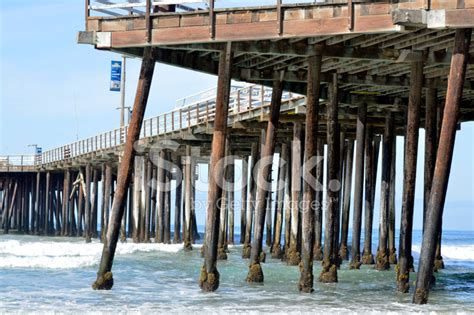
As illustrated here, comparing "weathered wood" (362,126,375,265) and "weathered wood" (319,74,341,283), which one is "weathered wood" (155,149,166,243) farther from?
"weathered wood" (319,74,341,283)

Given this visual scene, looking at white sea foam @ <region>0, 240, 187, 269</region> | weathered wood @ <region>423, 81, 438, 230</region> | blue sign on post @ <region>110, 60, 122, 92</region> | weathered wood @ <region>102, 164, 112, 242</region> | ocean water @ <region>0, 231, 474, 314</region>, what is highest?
blue sign on post @ <region>110, 60, 122, 92</region>

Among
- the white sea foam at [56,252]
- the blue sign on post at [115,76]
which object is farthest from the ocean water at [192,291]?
the blue sign on post at [115,76]

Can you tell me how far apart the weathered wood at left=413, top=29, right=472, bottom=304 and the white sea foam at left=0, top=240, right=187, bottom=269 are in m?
14.2

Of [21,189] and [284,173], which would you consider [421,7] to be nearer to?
[284,173]

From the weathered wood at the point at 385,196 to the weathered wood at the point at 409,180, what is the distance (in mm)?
7622

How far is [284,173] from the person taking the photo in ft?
114

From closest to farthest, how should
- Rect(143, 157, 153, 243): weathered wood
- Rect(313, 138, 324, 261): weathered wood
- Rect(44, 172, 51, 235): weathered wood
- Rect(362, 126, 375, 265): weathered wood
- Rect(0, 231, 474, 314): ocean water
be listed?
Rect(0, 231, 474, 314): ocean water < Rect(313, 138, 324, 261): weathered wood < Rect(362, 126, 375, 265): weathered wood < Rect(143, 157, 153, 243): weathered wood < Rect(44, 172, 51, 235): weathered wood

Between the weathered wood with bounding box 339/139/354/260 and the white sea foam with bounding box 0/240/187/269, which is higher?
the weathered wood with bounding box 339/139/354/260

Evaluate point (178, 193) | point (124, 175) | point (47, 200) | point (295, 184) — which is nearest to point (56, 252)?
point (178, 193)

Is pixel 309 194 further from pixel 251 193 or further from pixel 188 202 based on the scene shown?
pixel 188 202

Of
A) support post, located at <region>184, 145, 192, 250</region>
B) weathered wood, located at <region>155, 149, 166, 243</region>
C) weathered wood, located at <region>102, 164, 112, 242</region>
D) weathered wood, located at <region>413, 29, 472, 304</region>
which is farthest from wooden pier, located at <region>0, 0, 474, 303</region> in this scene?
weathered wood, located at <region>102, 164, 112, 242</region>

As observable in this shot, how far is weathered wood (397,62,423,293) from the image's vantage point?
18.8m

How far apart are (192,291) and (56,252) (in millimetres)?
19094

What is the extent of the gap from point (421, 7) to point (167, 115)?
21837 mm
